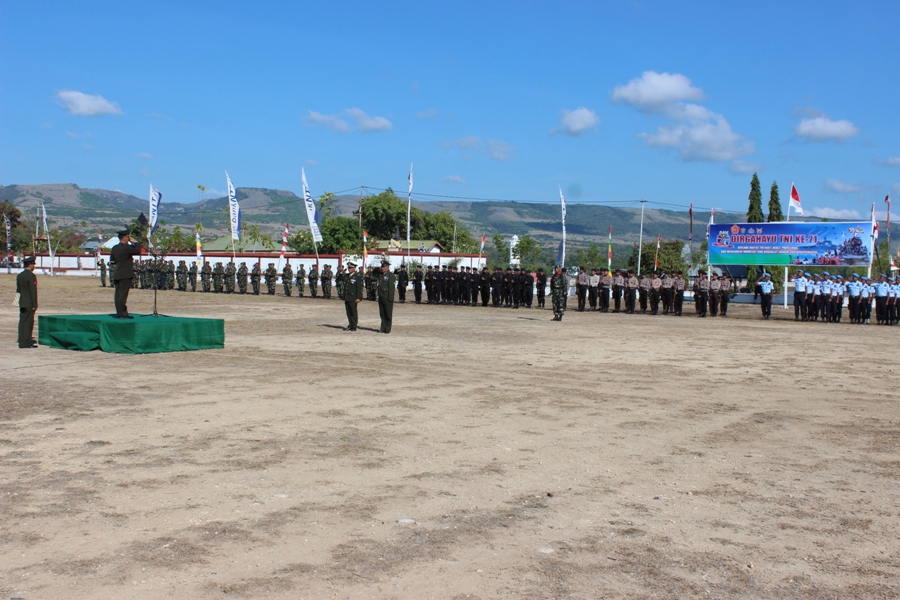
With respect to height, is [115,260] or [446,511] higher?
[115,260]

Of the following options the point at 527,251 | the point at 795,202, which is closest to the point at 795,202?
the point at 795,202

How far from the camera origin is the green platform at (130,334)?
14453 millimetres

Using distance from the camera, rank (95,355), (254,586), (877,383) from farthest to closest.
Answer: (95,355)
(877,383)
(254,586)

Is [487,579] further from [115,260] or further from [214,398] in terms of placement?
[115,260]

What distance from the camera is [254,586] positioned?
464 cm

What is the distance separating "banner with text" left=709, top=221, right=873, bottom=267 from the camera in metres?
31.2

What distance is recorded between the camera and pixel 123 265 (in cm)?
1480

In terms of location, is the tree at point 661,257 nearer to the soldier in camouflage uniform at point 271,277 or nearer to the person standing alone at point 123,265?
the soldier in camouflage uniform at point 271,277

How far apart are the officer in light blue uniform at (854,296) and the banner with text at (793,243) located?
9.08 feet

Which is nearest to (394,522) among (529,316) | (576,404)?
(576,404)

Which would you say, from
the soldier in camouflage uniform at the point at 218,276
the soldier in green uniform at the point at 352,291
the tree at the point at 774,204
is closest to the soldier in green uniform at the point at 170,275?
the soldier in camouflage uniform at the point at 218,276

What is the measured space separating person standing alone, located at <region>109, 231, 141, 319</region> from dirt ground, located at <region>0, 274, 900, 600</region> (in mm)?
1614

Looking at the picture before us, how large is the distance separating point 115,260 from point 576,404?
8877 mm

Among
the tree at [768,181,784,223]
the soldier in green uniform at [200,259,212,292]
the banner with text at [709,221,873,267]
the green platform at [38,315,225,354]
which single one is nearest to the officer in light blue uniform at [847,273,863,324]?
the banner with text at [709,221,873,267]
